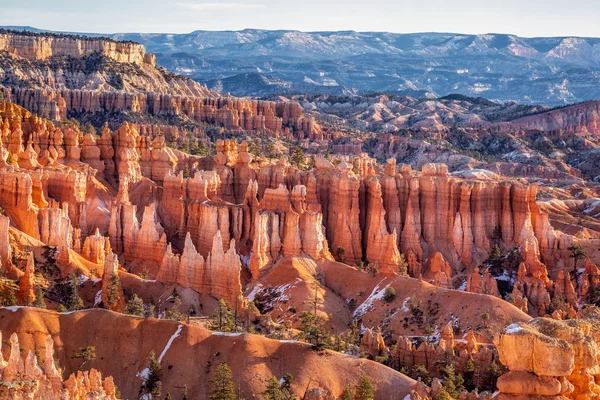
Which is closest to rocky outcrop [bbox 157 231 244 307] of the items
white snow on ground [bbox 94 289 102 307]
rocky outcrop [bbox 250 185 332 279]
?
rocky outcrop [bbox 250 185 332 279]

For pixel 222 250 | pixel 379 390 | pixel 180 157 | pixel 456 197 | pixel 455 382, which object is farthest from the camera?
pixel 180 157

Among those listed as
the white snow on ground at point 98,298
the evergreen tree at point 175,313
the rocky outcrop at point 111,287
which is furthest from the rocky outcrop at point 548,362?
the white snow on ground at point 98,298

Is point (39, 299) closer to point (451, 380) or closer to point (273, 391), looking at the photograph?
point (273, 391)

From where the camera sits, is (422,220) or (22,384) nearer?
(22,384)

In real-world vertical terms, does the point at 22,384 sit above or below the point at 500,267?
above

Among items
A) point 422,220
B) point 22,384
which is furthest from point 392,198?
point 22,384

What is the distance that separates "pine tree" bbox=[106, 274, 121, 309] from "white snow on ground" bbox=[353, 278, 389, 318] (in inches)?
701

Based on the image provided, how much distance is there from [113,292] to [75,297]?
3288 mm

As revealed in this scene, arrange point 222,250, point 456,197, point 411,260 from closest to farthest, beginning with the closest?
point 222,250 < point 411,260 < point 456,197

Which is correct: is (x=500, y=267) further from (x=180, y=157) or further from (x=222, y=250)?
(x=180, y=157)

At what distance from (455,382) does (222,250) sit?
26.0 meters

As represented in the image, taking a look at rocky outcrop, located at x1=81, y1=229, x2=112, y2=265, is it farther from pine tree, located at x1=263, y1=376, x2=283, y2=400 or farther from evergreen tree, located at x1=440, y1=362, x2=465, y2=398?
evergreen tree, located at x1=440, y1=362, x2=465, y2=398

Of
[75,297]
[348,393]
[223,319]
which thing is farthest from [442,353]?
[75,297]

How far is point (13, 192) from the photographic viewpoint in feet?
290
